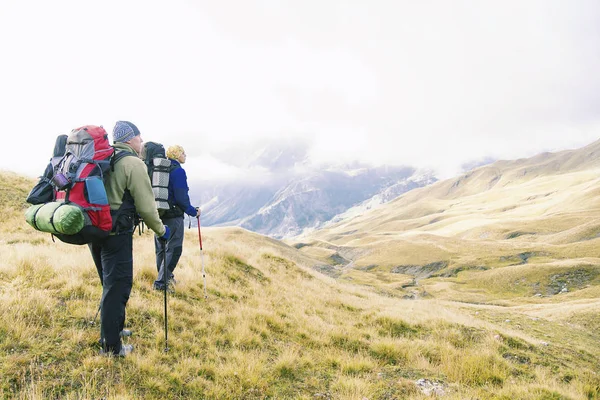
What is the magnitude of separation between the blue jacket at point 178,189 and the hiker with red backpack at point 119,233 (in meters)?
3.17

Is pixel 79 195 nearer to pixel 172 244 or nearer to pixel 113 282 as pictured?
pixel 113 282

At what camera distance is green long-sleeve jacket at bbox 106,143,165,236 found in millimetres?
5270

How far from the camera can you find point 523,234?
133 meters

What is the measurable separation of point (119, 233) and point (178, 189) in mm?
3624

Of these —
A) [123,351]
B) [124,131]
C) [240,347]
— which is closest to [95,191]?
[124,131]

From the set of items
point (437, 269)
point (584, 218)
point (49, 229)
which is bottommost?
point (437, 269)

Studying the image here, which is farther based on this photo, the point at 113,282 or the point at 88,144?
the point at 113,282

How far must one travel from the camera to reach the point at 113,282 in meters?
5.34

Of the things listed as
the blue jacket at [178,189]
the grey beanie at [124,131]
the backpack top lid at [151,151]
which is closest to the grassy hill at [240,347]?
the blue jacket at [178,189]

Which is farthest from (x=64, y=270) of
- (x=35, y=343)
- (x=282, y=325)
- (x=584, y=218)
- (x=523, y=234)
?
(x=584, y=218)

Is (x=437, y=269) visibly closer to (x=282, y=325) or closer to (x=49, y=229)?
(x=282, y=325)

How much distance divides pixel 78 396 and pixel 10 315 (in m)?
2.53

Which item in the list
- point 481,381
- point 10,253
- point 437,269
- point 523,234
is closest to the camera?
point 481,381

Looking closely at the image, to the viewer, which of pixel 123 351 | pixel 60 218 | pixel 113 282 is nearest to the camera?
pixel 60 218
